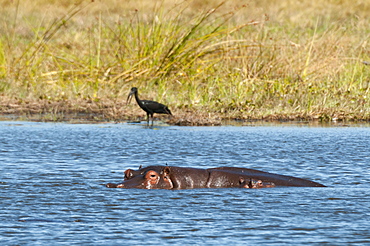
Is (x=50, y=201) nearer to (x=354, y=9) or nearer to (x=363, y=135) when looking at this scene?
(x=363, y=135)

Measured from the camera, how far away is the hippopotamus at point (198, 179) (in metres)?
5.67

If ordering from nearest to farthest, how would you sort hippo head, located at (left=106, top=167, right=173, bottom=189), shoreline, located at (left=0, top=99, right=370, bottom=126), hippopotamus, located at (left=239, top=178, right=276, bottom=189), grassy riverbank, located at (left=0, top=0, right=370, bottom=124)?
1. hippo head, located at (left=106, top=167, right=173, bottom=189)
2. hippopotamus, located at (left=239, top=178, right=276, bottom=189)
3. shoreline, located at (left=0, top=99, right=370, bottom=126)
4. grassy riverbank, located at (left=0, top=0, right=370, bottom=124)

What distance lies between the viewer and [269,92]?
527 inches

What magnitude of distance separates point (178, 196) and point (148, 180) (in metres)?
0.34

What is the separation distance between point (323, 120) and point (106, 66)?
534 centimetres

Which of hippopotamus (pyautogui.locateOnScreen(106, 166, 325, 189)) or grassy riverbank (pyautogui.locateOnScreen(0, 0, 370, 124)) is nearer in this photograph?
hippopotamus (pyautogui.locateOnScreen(106, 166, 325, 189))

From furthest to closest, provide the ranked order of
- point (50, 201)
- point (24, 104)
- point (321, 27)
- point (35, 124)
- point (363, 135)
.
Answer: point (321, 27) < point (24, 104) < point (35, 124) < point (363, 135) < point (50, 201)

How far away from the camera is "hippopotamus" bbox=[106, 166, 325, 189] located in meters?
5.67

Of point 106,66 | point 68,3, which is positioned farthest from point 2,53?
point 68,3

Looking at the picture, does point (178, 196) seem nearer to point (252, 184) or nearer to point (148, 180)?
point (148, 180)

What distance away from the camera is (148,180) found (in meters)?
5.65

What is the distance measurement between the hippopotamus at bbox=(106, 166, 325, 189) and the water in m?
0.11

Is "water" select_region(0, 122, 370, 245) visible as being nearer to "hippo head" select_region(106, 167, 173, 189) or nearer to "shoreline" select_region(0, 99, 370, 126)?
"hippo head" select_region(106, 167, 173, 189)

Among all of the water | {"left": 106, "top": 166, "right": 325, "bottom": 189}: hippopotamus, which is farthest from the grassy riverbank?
{"left": 106, "top": 166, "right": 325, "bottom": 189}: hippopotamus
